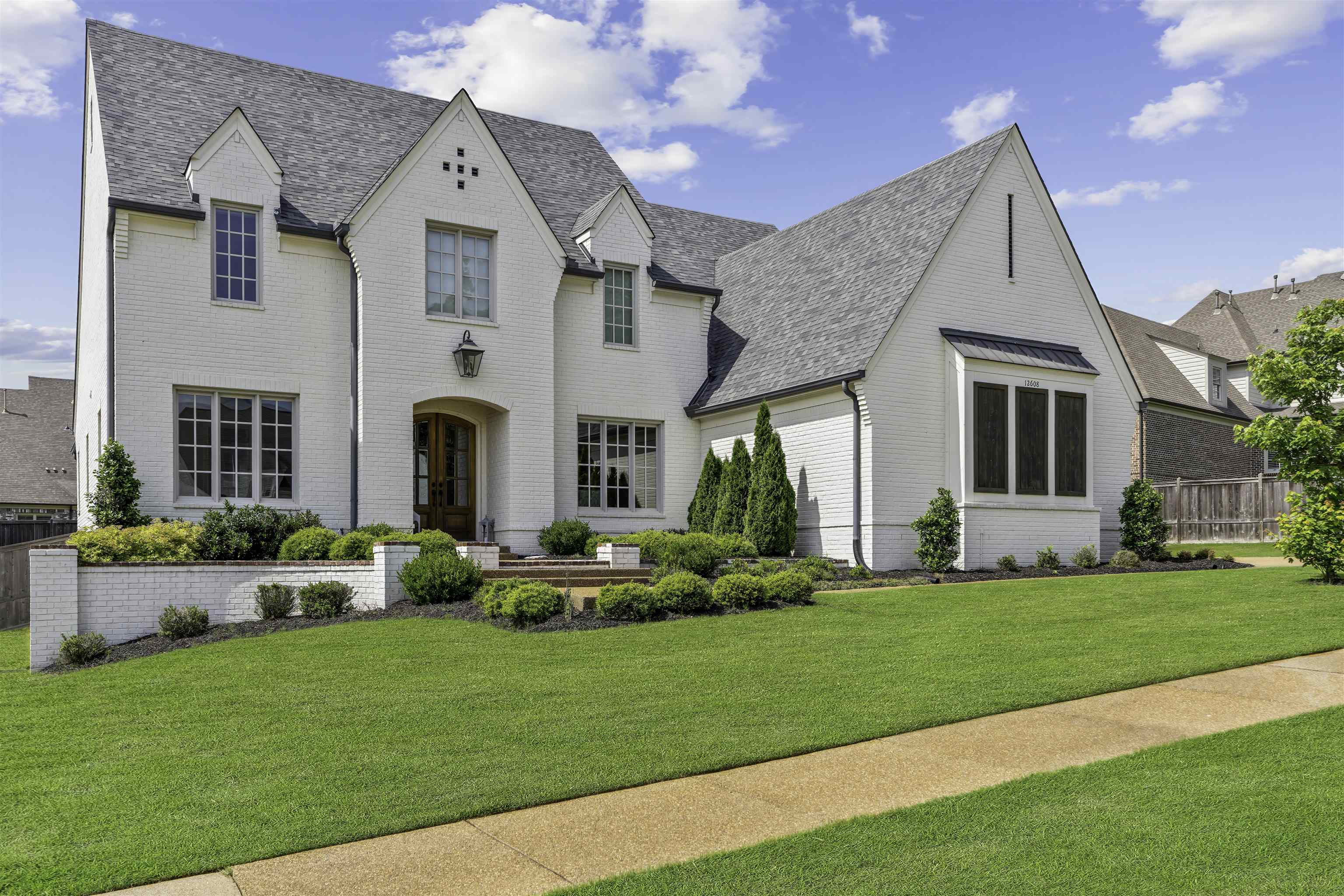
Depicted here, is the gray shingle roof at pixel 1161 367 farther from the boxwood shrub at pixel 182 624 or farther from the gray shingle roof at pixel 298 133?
the boxwood shrub at pixel 182 624

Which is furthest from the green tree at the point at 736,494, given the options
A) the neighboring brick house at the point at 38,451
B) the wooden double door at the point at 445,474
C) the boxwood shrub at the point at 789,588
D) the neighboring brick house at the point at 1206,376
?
the neighboring brick house at the point at 38,451

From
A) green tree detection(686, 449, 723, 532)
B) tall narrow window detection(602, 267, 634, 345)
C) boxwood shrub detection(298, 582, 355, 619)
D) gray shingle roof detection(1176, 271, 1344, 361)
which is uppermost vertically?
gray shingle roof detection(1176, 271, 1344, 361)

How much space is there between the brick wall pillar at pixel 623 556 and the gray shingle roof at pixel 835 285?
4496 millimetres

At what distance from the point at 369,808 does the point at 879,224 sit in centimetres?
1722

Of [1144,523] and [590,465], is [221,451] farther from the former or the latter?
[1144,523]

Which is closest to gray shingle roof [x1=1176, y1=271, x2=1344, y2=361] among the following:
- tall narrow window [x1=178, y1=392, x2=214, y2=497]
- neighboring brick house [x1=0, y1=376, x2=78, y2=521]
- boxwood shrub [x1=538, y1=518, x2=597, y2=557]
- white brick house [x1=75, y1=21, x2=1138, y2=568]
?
white brick house [x1=75, y1=21, x2=1138, y2=568]

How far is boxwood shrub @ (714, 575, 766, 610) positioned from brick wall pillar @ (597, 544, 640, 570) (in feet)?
10.7

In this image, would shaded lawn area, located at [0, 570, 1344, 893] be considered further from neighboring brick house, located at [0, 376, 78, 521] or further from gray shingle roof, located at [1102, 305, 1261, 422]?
neighboring brick house, located at [0, 376, 78, 521]

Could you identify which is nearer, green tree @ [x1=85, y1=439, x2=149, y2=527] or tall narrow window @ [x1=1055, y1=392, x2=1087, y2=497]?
green tree @ [x1=85, y1=439, x2=149, y2=527]

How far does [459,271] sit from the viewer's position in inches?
702

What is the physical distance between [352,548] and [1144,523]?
14392mm

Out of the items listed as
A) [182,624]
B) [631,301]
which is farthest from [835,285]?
[182,624]

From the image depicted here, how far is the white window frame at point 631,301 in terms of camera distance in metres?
20.0

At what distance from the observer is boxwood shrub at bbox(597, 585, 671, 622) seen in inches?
464
